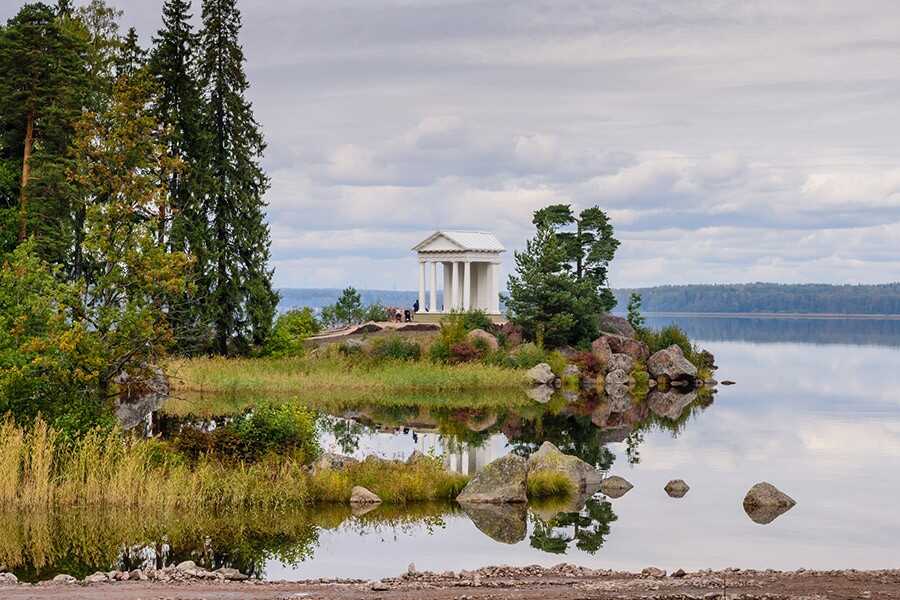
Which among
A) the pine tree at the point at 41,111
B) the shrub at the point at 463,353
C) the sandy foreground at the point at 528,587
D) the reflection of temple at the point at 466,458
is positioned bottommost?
the sandy foreground at the point at 528,587

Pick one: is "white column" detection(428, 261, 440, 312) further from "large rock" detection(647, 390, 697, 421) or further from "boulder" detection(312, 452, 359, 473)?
"boulder" detection(312, 452, 359, 473)

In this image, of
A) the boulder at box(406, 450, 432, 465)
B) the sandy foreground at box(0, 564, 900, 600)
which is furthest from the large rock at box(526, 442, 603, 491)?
the sandy foreground at box(0, 564, 900, 600)

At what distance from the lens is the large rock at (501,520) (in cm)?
2103

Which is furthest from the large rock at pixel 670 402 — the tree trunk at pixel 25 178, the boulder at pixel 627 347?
the tree trunk at pixel 25 178

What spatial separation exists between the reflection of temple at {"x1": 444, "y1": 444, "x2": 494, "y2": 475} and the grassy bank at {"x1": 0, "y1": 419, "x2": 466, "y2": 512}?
3.74 meters

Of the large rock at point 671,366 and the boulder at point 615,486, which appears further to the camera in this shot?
the large rock at point 671,366

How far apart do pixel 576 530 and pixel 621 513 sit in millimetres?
2178

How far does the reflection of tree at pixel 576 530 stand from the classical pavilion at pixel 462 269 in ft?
156

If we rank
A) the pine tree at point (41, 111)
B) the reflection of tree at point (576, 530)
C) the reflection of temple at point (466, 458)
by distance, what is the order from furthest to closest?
the pine tree at point (41, 111), the reflection of temple at point (466, 458), the reflection of tree at point (576, 530)

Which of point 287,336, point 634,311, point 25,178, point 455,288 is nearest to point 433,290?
point 455,288

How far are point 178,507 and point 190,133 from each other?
33354 millimetres

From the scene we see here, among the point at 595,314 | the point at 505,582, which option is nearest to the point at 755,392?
the point at 595,314

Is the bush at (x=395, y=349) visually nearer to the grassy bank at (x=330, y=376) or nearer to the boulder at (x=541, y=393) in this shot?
the grassy bank at (x=330, y=376)

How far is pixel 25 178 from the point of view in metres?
44.7
